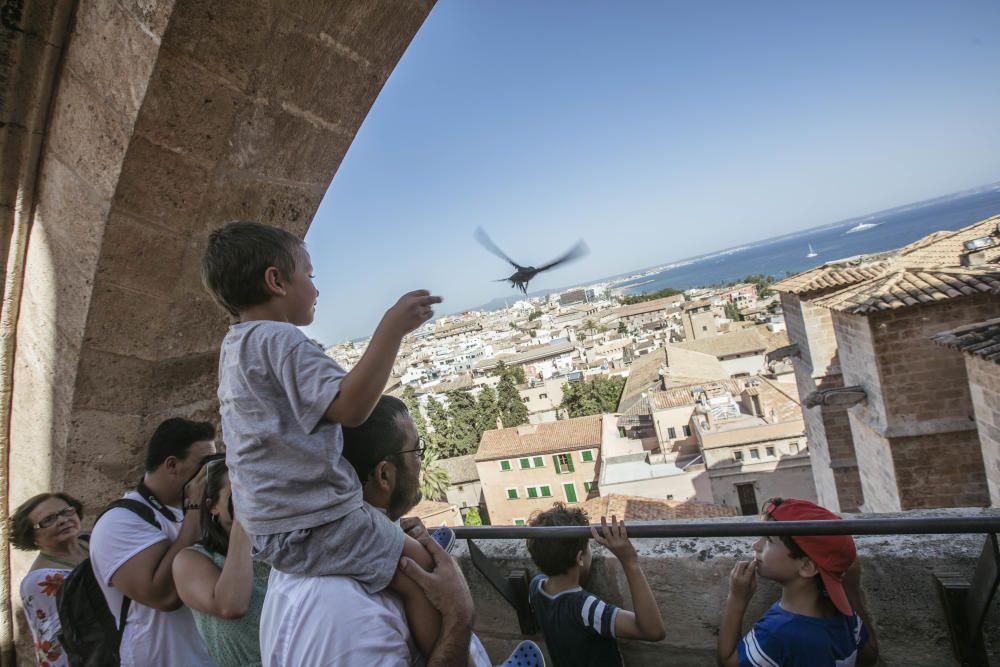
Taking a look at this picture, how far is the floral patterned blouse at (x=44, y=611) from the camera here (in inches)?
81.0

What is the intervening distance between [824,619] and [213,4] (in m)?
2.29

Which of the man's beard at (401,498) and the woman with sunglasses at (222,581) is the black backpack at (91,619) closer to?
the woman with sunglasses at (222,581)

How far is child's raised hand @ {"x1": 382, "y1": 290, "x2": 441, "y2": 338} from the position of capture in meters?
1.03

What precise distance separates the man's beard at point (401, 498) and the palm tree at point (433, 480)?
28.0m

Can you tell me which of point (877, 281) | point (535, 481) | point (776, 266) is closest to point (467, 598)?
point (877, 281)

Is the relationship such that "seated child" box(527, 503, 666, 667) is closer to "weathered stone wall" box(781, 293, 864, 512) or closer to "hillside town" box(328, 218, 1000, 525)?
"hillside town" box(328, 218, 1000, 525)

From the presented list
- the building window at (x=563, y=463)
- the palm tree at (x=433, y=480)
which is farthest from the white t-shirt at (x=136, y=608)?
the building window at (x=563, y=463)

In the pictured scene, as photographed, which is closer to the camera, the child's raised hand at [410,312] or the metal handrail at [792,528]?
the child's raised hand at [410,312]

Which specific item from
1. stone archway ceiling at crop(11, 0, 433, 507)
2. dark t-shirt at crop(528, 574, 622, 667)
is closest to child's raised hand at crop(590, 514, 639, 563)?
dark t-shirt at crop(528, 574, 622, 667)

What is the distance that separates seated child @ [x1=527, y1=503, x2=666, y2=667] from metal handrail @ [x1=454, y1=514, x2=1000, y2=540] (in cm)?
7

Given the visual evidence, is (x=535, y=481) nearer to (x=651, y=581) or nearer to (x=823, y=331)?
(x=823, y=331)

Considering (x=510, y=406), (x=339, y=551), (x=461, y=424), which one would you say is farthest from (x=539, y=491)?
(x=339, y=551)

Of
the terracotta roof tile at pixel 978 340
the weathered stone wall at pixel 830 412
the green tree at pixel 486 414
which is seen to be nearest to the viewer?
the terracotta roof tile at pixel 978 340

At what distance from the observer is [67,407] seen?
2.04 meters
